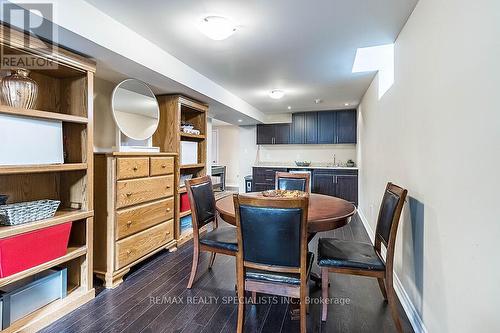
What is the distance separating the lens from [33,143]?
1.83 meters

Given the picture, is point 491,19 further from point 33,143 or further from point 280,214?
point 33,143

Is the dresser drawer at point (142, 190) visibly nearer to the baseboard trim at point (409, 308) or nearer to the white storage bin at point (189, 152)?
the white storage bin at point (189, 152)

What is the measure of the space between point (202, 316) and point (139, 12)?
2.30 meters

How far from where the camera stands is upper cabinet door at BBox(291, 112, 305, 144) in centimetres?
643

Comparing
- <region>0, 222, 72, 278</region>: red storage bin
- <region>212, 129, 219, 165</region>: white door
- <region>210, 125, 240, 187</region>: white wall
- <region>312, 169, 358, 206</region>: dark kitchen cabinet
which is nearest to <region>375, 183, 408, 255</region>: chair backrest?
<region>0, 222, 72, 278</region>: red storage bin

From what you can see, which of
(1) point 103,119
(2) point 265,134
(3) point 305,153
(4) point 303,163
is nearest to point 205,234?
(1) point 103,119

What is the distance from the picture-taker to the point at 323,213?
195 centimetres

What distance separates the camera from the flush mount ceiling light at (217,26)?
6.60 feet

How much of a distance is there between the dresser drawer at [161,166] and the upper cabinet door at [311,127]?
4001 mm

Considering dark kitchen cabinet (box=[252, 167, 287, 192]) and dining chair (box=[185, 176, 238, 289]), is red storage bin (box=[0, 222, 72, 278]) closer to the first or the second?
dining chair (box=[185, 176, 238, 289])

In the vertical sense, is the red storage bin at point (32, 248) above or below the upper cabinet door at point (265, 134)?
below

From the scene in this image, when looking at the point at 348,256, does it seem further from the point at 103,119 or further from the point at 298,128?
the point at 298,128

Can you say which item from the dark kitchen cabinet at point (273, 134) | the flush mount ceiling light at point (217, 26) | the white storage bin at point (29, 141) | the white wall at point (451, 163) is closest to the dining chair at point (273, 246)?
the white wall at point (451, 163)

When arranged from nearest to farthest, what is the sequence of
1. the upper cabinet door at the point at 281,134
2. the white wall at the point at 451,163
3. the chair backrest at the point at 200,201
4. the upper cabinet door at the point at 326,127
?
the white wall at the point at 451,163 → the chair backrest at the point at 200,201 → the upper cabinet door at the point at 326,127 → the upper cabinet door at the point at 281,134
